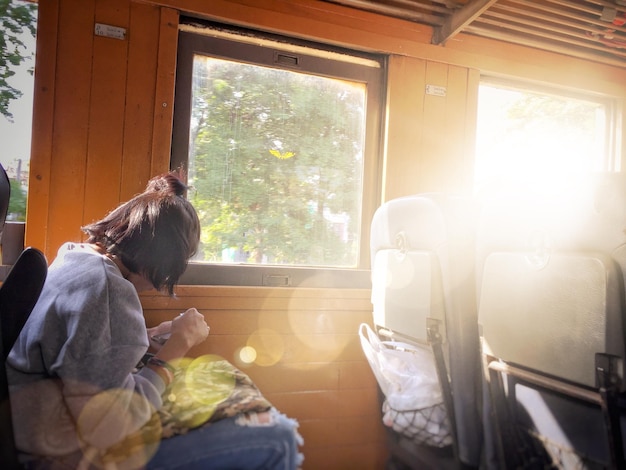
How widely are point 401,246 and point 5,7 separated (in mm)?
2378

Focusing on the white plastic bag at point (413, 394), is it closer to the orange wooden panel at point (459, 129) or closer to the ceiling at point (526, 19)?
the orange wooden panel at point (459, 129)

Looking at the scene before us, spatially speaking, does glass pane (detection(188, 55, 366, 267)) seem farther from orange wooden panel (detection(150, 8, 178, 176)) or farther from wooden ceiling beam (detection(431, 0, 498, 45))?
wooden ceiling beam (detection(431, 0, 498, 45))

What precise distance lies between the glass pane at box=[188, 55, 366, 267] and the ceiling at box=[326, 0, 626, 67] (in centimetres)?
59

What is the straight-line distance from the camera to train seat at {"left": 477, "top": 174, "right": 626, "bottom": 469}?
1.18 metres

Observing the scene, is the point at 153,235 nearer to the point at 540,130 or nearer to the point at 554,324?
the point at 554,324

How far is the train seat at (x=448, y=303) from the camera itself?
5.23 ft

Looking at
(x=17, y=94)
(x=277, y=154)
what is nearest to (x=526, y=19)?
(x=277, y=154)

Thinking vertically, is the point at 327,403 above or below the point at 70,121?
below

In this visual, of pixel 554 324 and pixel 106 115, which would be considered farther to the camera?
pixel 106 115

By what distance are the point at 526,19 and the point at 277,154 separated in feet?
5.99

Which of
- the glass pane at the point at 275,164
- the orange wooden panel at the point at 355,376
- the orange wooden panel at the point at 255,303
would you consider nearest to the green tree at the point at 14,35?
the glass pane at the point at 275,164

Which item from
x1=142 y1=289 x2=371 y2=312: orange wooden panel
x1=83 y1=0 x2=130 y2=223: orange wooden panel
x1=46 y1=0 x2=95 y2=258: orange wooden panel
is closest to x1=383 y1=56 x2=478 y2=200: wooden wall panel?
x1=142 y1=289 x2=371 y2=312: orange wooden panel

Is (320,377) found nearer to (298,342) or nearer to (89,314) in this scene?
(298,342)

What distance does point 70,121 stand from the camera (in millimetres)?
2240
